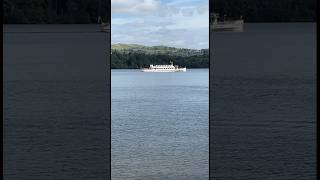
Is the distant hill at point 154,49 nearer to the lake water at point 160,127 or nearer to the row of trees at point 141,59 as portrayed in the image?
the row of trees at point 141,59

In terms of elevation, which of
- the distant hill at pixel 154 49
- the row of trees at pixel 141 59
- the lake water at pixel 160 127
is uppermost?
the distant hill at pixel 154 49

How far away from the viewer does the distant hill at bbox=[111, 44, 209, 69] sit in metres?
13.5

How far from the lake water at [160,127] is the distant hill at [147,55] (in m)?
0.99

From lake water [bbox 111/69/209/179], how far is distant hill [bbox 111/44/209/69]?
99 cm

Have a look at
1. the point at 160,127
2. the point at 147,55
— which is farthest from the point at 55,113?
the point at 147,55

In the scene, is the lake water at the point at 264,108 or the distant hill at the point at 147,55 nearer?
the lake water at the point at 264,108

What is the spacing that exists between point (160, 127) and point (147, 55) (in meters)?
4.08

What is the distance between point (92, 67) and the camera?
83.4ft

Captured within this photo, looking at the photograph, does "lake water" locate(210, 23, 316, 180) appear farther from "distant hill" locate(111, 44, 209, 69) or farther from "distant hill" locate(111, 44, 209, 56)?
"distant hill" locate(111, 44, 209, 56)

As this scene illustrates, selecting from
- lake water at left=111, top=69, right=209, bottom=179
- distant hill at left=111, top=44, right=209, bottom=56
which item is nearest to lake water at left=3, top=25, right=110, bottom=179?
lake water at left=111, top=69, right=209, bottom=179

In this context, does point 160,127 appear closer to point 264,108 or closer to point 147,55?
point 264,108

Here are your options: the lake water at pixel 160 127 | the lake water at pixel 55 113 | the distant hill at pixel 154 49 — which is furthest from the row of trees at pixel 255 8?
the distant hill at pixel 154 49

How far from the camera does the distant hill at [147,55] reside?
44.2 feet

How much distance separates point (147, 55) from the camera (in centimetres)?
1681
